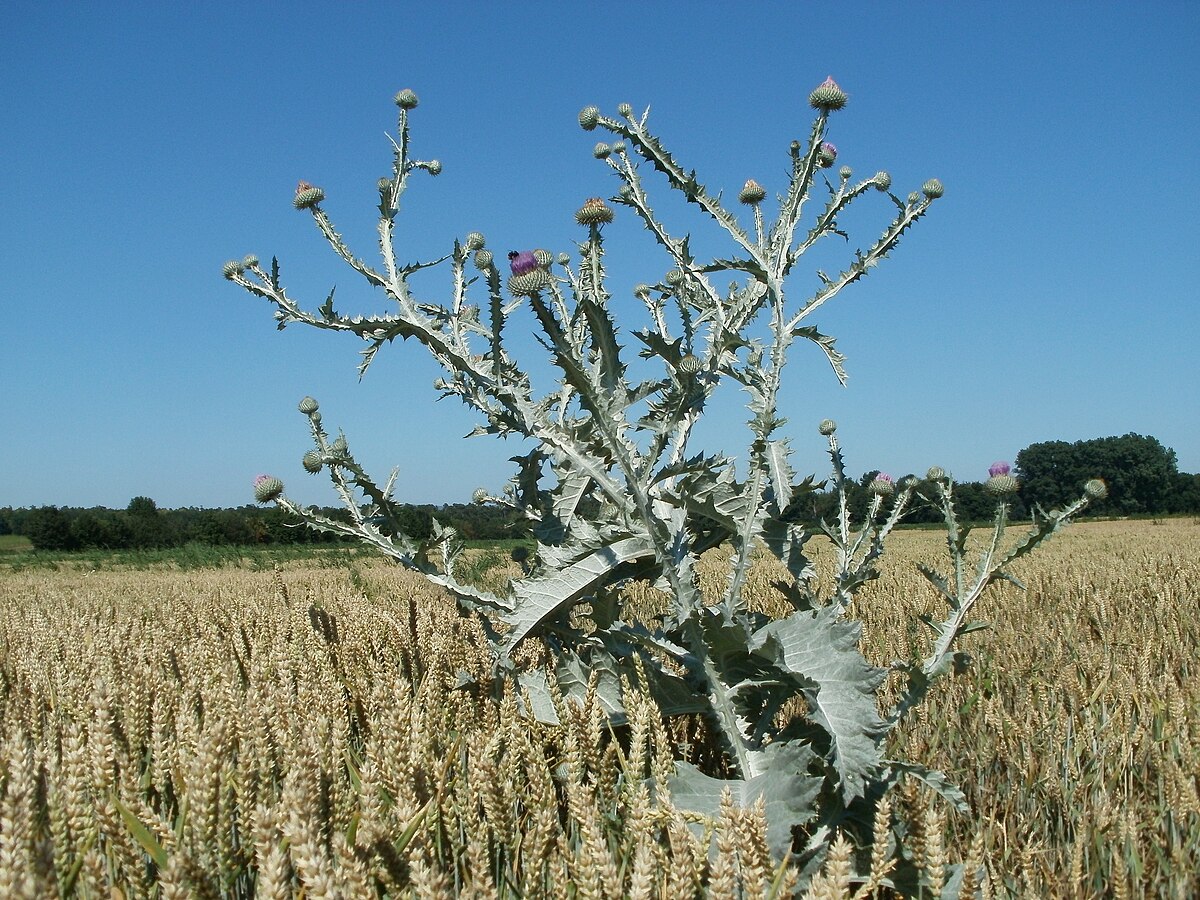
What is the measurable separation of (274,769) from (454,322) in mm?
1445

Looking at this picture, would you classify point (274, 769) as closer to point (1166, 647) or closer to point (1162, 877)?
point (1162, 877)

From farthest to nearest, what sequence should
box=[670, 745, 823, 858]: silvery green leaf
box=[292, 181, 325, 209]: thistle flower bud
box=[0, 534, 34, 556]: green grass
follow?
box=[0, 534, 34, 556]: green grass < box=[292, 181, 325, 209]: thistle flower bud < box=[670, 745, 823, 858]: silvery green leaf

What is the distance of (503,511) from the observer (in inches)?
133

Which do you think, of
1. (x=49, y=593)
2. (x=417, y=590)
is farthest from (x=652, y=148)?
(x=49, y=593)

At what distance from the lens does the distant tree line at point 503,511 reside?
13.6ft

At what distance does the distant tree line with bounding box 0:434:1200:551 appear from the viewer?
4156mm

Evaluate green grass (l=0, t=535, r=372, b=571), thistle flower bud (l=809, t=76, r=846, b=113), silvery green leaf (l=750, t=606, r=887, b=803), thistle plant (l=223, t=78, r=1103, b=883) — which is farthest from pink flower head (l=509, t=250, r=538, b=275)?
green grass (l=0, t=535, r=372, b=571)

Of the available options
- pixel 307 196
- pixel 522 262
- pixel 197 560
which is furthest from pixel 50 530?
pixel 522 262

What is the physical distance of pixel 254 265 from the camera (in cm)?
284

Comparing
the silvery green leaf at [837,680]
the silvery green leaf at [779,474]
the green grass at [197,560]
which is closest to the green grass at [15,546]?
the green grass at [197,560]

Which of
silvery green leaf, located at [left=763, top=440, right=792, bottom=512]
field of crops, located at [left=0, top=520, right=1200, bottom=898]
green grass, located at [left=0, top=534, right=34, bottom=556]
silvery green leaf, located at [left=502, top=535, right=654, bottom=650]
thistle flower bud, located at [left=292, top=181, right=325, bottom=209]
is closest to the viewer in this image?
field of crops, located at [left=0, top=520, right=1200, bottom=898]

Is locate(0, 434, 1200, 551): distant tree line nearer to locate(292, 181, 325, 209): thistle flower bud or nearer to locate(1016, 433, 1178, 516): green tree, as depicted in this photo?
locate(1016, 433, 1178, 516): green tree

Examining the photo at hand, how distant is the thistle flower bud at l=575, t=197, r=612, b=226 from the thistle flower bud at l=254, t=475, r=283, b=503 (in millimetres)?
1555

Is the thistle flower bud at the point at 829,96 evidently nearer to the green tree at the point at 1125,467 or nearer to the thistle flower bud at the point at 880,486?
the thistle flower bud at the point at 880,486
